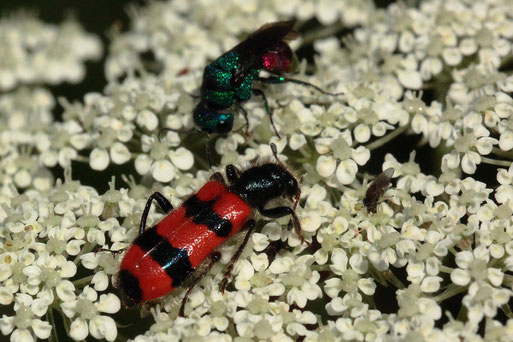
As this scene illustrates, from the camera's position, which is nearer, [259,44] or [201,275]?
[201,275]

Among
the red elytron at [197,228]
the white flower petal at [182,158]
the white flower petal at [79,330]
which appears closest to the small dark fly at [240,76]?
the white flower petal at [182,158]

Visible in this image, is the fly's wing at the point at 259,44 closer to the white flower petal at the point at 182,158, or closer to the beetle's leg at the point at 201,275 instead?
the white flower petal at the point at 182,158

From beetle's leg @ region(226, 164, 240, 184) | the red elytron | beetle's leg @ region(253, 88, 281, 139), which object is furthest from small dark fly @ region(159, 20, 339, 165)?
the red elytron

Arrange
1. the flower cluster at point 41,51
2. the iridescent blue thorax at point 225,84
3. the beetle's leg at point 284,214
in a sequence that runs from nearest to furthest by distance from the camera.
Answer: the beetle's leg at point 284,214 < the iridescent blue thorax at point 225,84 < the flower cluster at point 41,51

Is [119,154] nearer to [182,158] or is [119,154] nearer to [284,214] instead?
[182,158]

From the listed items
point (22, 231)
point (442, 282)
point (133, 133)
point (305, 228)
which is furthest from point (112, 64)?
point (442, 282)

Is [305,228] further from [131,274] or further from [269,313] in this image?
[131,274]

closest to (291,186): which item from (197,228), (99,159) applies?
(197,228)
